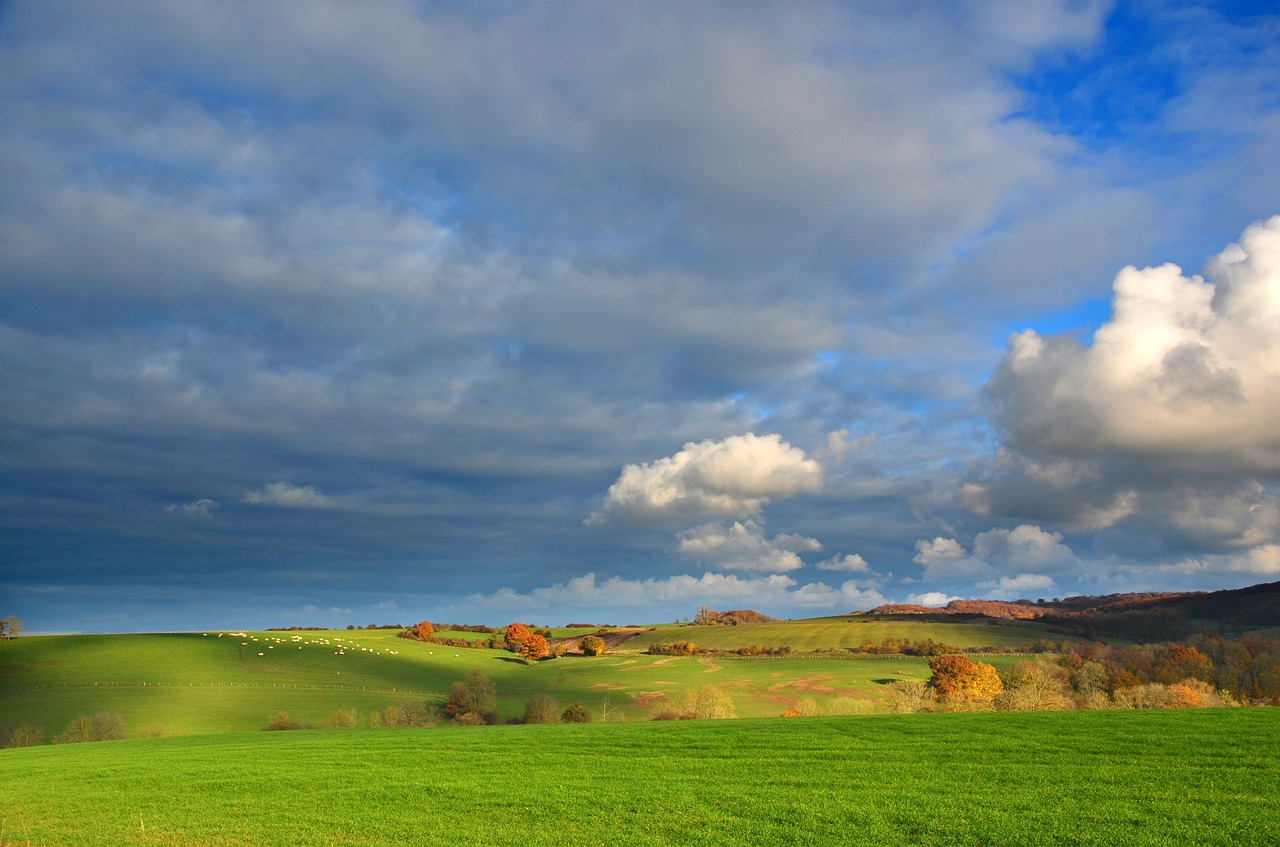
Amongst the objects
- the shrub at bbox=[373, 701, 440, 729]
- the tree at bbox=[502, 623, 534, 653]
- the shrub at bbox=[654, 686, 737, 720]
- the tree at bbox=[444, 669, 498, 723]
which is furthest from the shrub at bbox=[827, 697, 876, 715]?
the tree at bbox=[502, 623, 534, 653]

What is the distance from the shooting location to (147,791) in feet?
86.8

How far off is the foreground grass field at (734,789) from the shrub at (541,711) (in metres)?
38.7

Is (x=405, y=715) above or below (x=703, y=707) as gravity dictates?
below

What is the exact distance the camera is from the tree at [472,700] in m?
77.0

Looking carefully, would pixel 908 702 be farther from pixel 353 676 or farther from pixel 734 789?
pixel 353 676

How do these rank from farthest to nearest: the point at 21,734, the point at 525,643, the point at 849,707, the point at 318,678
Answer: the point at 525,643, the point at 318,678, the point at 21,734, the point at 849,707

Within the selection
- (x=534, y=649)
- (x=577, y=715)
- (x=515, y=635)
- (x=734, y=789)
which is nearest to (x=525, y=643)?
(x=534, y=649)

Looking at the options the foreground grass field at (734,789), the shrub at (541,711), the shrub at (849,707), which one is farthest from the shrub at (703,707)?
the foreground grass field at (734,789)

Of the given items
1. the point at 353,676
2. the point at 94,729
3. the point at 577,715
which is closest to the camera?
the point at 94,729

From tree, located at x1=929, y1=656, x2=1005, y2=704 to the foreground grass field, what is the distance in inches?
1736

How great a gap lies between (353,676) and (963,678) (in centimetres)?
7385

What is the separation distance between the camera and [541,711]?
72.0 m

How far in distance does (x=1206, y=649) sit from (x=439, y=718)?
296ft

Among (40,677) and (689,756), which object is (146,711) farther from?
(689,756)
